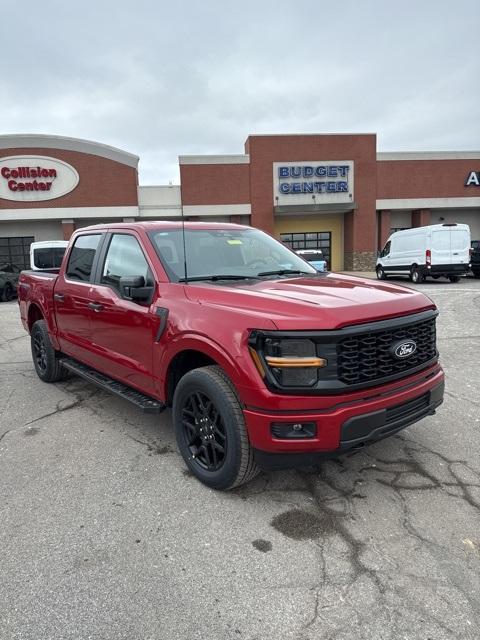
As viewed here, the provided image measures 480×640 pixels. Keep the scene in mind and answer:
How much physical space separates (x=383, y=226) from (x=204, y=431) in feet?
91.9

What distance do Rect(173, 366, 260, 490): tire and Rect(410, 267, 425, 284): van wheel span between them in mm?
17455

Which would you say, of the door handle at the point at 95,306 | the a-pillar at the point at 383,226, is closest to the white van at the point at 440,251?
the a-pillar at the point at 383,226

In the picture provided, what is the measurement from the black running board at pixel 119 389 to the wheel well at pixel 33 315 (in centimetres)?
129

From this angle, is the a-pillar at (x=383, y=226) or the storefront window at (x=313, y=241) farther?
the storefront window at (x=313, y=241)

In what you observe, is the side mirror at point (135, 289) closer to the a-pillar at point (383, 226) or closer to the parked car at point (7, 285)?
the parked car at point (7, 285)

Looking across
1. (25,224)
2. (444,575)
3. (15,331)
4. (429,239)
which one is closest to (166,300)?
(444,575)

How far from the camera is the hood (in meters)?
2.67

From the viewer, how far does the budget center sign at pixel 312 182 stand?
2692 cm

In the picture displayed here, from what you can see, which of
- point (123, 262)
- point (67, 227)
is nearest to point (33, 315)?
point (123, 262)

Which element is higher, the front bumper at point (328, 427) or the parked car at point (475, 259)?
the parked car at point (475, 259)

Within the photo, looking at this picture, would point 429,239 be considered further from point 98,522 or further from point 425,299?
point 98,522

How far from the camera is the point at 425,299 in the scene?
3332 millimetres

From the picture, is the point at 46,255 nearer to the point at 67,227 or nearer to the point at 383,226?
the point at 67,227

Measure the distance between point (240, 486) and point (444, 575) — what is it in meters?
1.36
